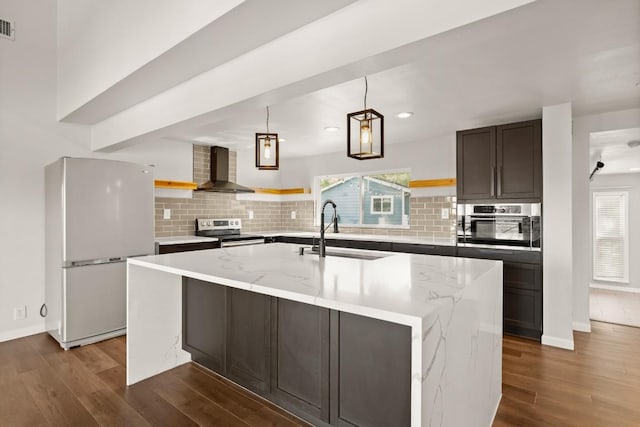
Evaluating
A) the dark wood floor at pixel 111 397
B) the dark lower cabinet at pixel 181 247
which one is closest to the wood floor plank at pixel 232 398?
the dark wood floor at pixel 111 397

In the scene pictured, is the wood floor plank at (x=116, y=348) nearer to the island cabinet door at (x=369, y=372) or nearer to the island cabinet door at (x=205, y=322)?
the island cabinet door at (x=205, y=322)

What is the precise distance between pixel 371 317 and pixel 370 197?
433 cm

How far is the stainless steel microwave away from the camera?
11.7 feet

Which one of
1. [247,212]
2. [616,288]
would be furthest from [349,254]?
[616,288]

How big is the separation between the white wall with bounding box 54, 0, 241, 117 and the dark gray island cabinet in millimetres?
1623

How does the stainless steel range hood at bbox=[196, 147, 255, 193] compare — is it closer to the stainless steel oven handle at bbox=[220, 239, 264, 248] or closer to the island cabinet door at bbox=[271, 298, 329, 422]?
the stainless steel oven handle at bbox=[220, 239, 264, 248]

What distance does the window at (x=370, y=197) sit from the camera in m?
5.26

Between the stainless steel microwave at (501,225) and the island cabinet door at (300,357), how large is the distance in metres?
2.65

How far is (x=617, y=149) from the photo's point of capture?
441 cm

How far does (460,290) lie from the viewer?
5.06ft

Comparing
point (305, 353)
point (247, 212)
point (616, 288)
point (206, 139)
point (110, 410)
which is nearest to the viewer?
point (305, 353)

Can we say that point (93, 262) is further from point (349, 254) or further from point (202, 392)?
point (349, 254)

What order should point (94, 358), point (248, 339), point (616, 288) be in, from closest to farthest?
1. point (248, 339)
2. point (94, 358)
3. point (616, 288)

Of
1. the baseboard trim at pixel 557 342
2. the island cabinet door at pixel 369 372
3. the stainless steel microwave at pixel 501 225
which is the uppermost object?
the stainless steel microwave at pixel 501 225
